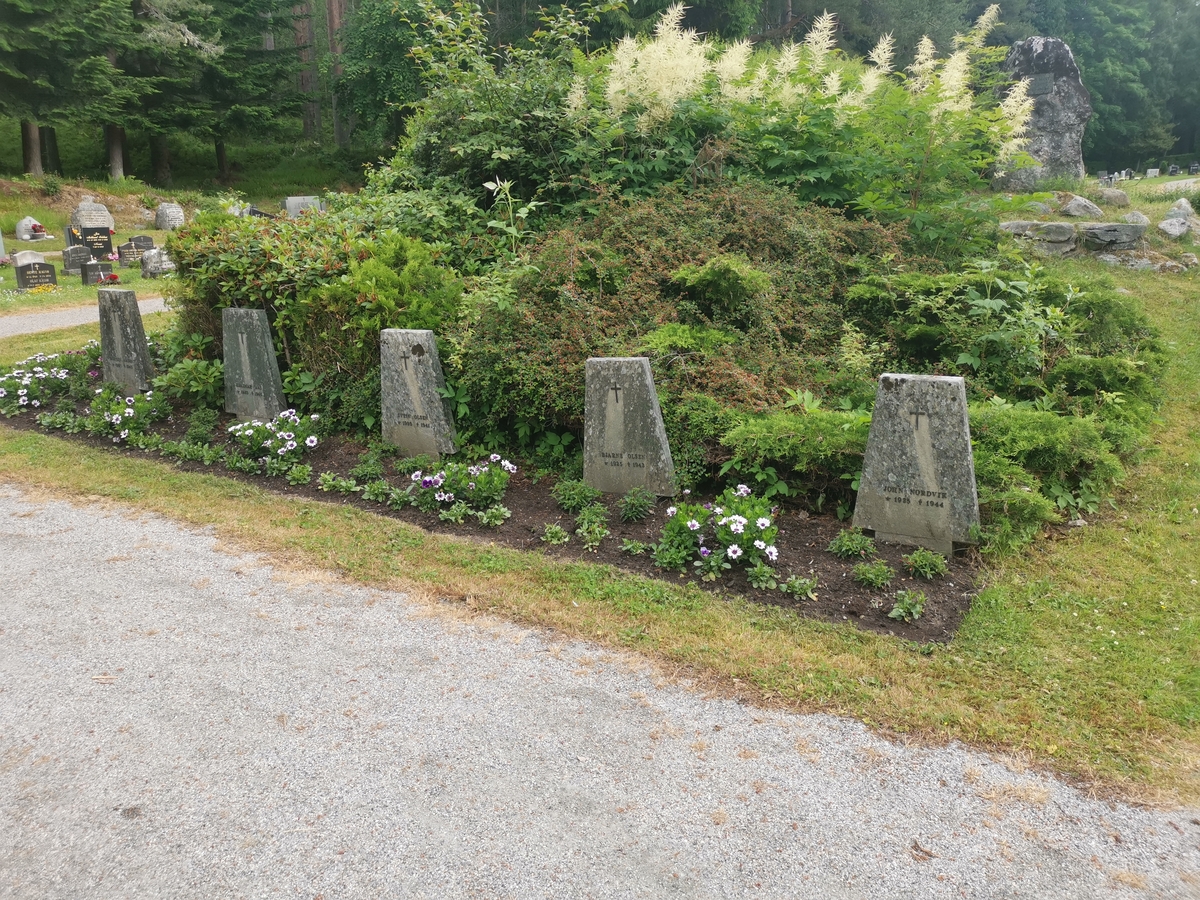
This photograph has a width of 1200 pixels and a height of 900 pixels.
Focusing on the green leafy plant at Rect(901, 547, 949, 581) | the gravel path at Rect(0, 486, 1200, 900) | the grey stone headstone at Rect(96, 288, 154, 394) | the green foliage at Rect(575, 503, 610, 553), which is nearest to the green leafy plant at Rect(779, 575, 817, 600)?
the green leafy plant at Rect(901, 547, 949, 581)

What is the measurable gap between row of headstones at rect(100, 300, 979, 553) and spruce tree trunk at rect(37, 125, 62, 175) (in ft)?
106

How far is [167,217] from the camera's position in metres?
27.4

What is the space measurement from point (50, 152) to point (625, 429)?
1466 inches

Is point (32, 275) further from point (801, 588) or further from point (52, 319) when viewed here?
point (801, 588)

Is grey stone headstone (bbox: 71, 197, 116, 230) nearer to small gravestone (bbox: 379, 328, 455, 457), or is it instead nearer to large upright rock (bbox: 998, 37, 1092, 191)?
small gravestone (bbox: 379, 328, 455, 457)

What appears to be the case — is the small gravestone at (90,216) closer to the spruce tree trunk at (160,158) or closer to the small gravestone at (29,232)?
the small gravestone at (29,232)

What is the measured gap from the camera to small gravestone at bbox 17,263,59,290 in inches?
680

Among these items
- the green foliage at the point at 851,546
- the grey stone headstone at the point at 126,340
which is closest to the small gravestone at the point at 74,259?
the grey stone headstone at the point at 126,340

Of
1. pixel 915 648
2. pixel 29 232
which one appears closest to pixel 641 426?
pixel 915 648

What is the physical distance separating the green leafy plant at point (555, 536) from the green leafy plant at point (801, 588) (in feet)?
4.60

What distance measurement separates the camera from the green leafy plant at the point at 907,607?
3.97 meters

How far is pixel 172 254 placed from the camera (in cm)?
802

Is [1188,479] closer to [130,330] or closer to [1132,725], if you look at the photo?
[1132,725]

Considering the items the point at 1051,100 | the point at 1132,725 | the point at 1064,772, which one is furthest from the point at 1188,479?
the point at 1051,100
